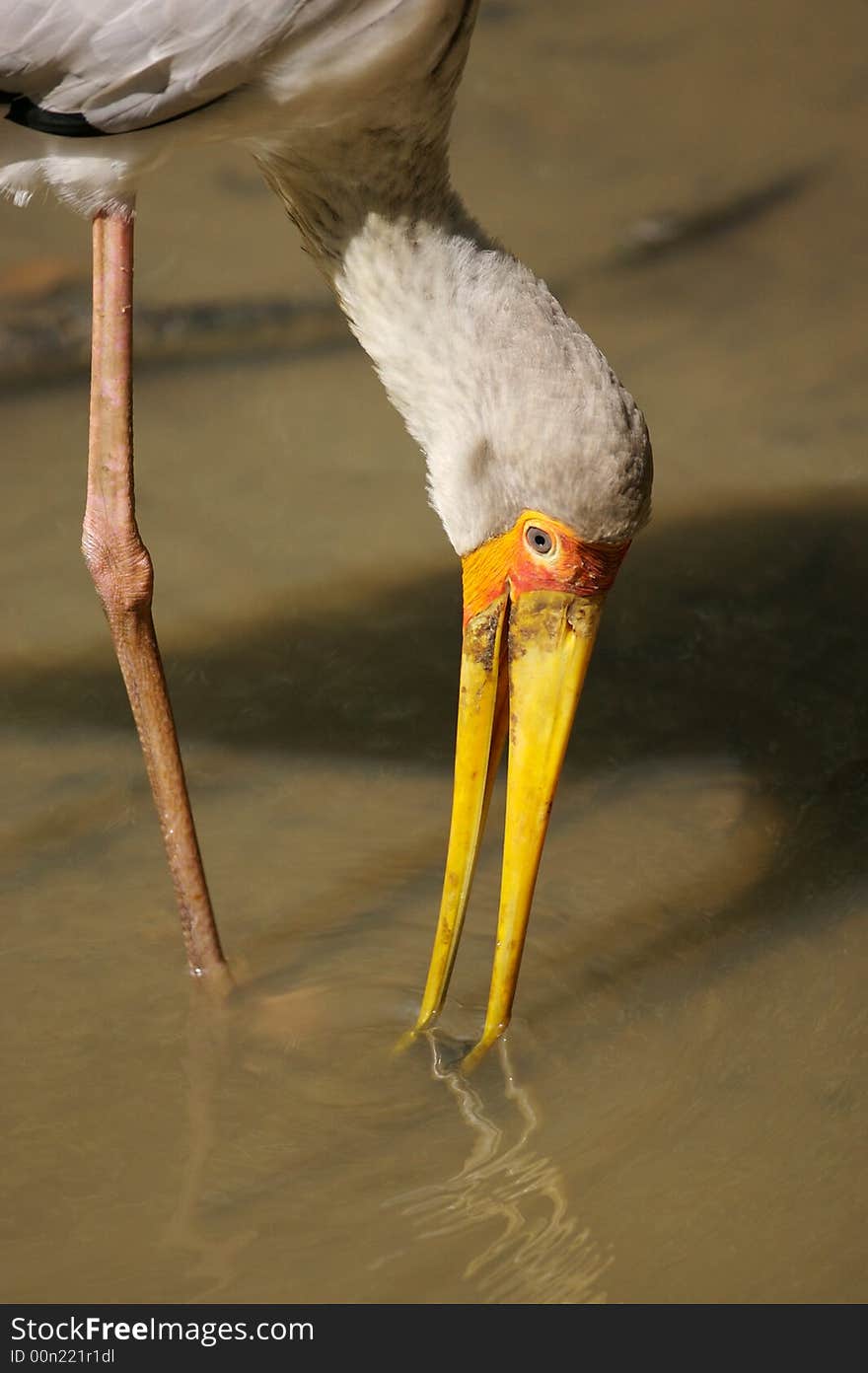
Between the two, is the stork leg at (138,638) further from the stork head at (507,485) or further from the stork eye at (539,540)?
the stork eye at (539,540)

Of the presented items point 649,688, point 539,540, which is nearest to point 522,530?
point 539,540

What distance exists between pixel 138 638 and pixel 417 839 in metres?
0.72

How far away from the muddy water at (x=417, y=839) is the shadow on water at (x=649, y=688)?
11 millimetres

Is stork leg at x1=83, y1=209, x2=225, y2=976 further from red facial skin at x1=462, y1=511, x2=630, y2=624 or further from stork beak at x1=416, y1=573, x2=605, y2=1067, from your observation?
red facial skin at x1=462, y1=511, x2=630, y2=624

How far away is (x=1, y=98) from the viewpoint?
275 cm

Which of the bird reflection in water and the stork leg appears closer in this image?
the bird reflection in water

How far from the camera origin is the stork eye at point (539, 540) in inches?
107

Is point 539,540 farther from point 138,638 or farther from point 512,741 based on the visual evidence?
point 138,638

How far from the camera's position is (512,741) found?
9.11 feet

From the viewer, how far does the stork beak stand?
2.74m

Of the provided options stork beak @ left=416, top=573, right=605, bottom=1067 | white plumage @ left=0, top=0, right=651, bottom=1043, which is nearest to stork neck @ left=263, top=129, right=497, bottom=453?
white plumage @ left=0, top=0, right=651, bottom=1043

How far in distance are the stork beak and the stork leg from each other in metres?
0.42

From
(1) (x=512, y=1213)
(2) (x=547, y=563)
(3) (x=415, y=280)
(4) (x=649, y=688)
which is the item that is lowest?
(1) (x=512, y=1213)

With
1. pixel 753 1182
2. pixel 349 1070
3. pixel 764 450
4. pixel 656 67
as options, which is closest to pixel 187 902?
pixel 349 1070
